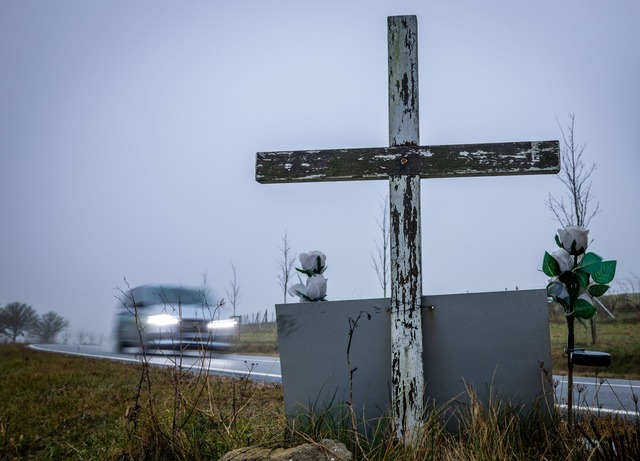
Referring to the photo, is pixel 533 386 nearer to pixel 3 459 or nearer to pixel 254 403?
pixel 254 403

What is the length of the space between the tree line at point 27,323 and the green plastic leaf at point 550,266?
1933 inches

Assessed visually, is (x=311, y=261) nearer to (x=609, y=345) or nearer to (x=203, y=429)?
(x=203, y=429)

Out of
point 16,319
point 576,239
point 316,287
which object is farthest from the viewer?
point 16,319

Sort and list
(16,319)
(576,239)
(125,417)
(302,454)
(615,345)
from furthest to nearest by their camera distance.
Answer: (16,319) < (615,345) < (576,239) < (125,417) < (302,454)

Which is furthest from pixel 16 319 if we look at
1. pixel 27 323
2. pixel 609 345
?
pixel 609 345

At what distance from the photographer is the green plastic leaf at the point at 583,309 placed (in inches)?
128

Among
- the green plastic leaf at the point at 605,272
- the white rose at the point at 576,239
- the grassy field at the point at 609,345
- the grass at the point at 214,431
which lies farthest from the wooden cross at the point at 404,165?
the grassy field at the point at 609,345

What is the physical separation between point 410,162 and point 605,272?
4.73ft

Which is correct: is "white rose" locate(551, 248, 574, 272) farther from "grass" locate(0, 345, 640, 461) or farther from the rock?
the rock

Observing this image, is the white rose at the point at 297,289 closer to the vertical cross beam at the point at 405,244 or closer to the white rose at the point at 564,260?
the vertical cross beam at the point at 405,244

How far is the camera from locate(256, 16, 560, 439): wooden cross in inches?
134

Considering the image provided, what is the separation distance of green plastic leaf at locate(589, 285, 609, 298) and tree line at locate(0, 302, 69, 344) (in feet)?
162

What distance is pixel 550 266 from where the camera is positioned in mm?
3402

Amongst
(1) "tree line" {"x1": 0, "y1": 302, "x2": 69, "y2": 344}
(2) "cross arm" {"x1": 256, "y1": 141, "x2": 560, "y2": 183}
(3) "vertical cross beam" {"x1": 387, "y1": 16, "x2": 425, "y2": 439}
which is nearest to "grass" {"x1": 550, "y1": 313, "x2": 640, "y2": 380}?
(2) "cross arm" {"x1": 256, "y1": 141, "x2": 560, "y2": 183}
